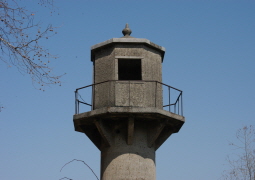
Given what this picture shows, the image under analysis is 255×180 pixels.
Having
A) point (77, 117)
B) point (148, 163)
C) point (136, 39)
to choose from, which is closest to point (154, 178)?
point (148, 163)

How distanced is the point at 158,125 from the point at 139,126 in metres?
0.70

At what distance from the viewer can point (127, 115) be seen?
1698 cm

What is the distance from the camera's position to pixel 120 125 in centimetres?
1764

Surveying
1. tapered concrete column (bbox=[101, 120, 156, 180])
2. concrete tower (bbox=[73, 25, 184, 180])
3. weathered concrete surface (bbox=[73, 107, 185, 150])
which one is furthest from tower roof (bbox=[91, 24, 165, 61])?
tapered concrete column (bbox=[101, 120, 156, 180])

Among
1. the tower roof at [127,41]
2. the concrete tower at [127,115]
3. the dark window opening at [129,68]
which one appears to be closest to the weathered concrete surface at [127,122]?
the concrete tower at [127,115]

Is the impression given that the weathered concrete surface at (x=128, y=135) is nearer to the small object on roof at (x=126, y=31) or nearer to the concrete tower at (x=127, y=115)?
the concrete tower at (x=127, y=115)

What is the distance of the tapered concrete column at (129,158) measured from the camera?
674 inches

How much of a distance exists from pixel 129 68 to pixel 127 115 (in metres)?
3.28

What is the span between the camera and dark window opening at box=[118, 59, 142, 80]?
61.8ft

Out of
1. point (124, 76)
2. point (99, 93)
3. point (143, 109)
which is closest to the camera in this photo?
point (143, 109)

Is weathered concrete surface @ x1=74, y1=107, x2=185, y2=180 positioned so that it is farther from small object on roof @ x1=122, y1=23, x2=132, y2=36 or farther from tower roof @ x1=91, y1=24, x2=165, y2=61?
small object on roof @ x1=122, y1=23, x2=132, y2=36

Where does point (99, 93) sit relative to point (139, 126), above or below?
above

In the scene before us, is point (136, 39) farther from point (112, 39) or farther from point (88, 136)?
point (88, 136)

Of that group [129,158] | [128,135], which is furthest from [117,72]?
[129,158]
